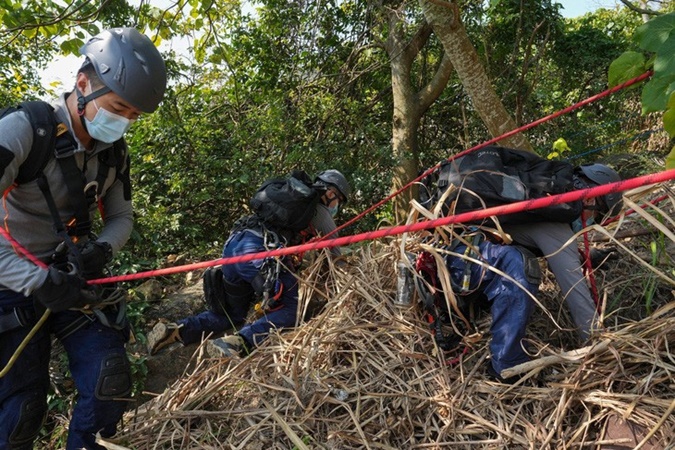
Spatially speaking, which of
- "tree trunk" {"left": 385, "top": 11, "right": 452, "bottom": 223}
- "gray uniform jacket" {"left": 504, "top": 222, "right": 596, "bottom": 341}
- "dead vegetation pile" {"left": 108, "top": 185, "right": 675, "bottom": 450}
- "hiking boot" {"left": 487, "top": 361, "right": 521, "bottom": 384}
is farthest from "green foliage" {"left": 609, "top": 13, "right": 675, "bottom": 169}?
"tree trunk" {"left": 385, "top": 11, "right": 452, "bottom": 223}

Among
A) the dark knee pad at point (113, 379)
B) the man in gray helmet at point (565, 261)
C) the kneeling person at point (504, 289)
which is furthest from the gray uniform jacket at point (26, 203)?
the man in gray helmet at point (565, 261)

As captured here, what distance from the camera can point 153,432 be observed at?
2324mm

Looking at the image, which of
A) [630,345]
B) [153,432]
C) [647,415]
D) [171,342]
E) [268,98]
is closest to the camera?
[647,415]

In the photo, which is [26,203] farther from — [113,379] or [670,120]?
[670,120]

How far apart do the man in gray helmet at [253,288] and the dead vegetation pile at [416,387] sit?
0.46 m

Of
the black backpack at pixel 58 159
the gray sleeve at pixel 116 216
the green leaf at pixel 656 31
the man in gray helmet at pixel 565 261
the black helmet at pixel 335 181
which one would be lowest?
the man in gray helmet at pixel 565 261

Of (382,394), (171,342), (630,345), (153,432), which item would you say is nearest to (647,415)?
(630,345)

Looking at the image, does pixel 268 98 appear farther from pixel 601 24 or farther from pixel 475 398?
pixel 601 24

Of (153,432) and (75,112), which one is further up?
(75,112)

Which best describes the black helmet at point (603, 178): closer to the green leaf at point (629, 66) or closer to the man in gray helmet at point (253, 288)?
the green leaf at point (629, 66)

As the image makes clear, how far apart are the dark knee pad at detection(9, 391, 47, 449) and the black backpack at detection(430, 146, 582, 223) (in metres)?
1.97

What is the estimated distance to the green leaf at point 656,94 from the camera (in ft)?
5.79

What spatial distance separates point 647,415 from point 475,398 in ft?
2.06

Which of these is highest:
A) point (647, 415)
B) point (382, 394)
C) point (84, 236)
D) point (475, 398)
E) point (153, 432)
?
point (84, 236)
